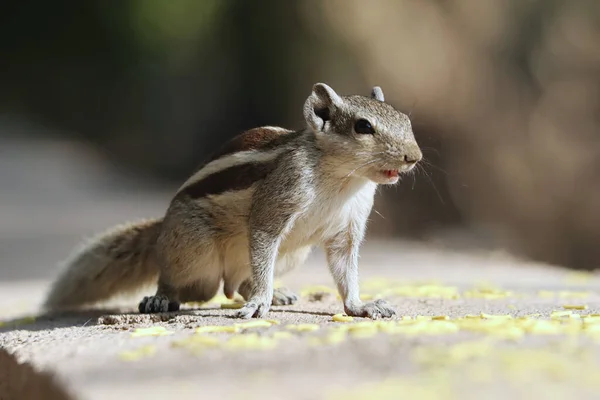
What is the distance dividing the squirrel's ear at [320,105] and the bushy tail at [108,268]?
1579 millimetres

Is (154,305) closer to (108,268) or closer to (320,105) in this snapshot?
(108,268)

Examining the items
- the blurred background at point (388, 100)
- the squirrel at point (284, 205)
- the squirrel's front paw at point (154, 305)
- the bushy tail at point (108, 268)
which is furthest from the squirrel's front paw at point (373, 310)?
the blurred background at point (388, 100)

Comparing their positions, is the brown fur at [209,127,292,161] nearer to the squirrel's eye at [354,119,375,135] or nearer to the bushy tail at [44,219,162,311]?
the squirrel's eye at [354,119,375,135]

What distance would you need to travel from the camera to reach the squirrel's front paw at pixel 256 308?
461 cm

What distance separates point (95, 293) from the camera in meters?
5.99

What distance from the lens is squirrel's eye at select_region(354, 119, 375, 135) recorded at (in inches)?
186

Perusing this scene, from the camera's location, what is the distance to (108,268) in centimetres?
589

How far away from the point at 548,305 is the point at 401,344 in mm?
2196

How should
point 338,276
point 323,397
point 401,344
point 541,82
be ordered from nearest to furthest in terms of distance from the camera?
point 323,397 → point 401,344 → point 338,276 → point 541,82

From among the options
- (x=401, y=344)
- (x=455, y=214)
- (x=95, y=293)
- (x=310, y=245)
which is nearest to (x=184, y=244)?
(x=310, y=245)

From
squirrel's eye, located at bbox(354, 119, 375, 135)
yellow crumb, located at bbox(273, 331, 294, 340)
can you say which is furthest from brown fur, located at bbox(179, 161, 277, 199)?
yellow crumb, located at bbox(273, 331, 294, 340)

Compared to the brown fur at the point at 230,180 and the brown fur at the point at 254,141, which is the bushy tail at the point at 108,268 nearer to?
the brown fur at the point at 230,180

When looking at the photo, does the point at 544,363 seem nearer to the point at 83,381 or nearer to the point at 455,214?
the point at 83,381

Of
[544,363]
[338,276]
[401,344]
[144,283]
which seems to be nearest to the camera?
[544,363]
